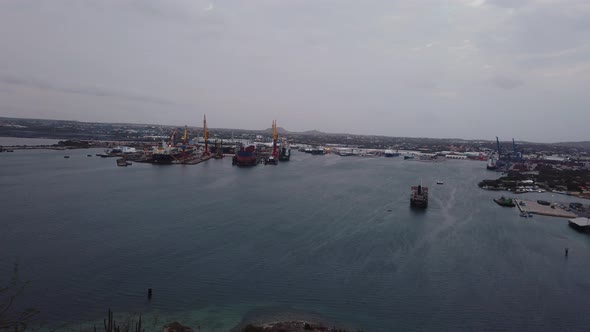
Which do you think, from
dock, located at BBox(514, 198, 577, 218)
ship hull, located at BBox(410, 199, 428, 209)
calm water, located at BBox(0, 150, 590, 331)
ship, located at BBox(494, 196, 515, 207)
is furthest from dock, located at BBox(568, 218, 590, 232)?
ship hull, located at BBox(410, 199, 428, 209)

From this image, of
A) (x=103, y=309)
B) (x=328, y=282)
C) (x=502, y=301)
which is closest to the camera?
(x=103, y=309)

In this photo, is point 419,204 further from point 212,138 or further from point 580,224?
point 212,138

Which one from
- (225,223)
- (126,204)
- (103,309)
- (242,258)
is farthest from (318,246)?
(126,204)

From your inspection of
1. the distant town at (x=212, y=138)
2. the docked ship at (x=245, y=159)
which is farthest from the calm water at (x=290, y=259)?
the distant town at (x=212, y=138)

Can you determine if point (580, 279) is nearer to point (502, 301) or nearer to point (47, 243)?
point (502, 301)

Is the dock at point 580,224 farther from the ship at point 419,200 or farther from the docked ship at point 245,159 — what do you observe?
the docked ship at point 245,159

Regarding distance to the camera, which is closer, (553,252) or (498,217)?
(553,252)

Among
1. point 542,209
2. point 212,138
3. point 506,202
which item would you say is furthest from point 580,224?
point 212,138
